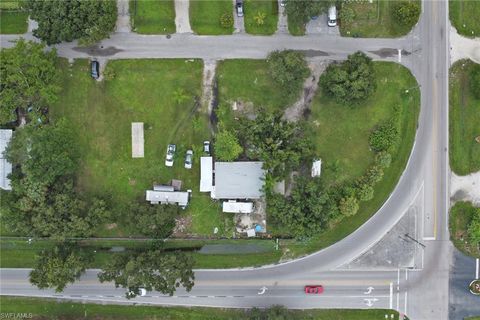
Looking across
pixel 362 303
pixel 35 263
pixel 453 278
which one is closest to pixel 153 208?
pixel 35 263

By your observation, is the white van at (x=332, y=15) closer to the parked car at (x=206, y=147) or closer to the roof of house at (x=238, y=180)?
the roof of house at (x=238, y=180)

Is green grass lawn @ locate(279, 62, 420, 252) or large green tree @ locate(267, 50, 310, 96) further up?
large green tree @ locate(267, 50, 310, 96)

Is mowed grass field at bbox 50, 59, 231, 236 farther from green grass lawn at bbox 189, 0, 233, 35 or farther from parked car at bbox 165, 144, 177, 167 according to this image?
green grass lawn at bbox 189, 0, 233, 35

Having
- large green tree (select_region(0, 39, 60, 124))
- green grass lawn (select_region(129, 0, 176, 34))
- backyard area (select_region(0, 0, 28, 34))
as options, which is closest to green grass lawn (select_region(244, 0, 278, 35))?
green grass lawn (select_region(129, 0, 176, 34))

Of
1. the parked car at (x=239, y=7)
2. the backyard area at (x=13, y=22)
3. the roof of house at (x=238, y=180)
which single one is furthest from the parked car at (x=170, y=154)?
the backyard area at (x=13, y=22)

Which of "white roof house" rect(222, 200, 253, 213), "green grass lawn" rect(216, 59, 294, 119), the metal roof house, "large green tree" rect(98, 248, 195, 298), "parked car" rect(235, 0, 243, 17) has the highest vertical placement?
"parked car" rect(235, 0, 243, 17)

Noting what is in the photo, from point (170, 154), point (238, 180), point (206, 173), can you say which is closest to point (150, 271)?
point (206, 173)

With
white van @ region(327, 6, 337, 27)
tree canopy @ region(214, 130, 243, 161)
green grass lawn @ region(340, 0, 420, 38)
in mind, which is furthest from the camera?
green grass lawn @ region(340, 0, 420, 38)
